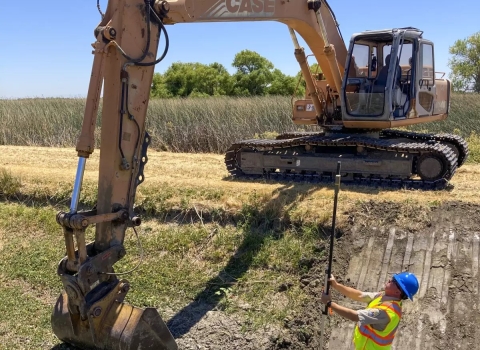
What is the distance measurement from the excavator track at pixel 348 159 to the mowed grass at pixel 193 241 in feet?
1.66

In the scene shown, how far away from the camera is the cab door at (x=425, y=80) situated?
9.00m

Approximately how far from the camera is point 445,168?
8430 mm

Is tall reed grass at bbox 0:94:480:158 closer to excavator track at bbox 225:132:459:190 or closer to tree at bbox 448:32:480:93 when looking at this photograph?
excavator track at bbox 225:132:459:190

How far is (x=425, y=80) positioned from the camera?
923 cm

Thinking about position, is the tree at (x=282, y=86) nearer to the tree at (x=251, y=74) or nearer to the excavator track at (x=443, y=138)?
the tree at (x=251, y=74)

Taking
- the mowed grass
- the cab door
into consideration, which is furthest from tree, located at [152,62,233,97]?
the mowed grass

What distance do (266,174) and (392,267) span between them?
11.9 ft

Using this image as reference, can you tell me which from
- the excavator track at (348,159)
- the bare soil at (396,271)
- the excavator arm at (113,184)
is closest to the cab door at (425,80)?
the excavator track at (348,159)

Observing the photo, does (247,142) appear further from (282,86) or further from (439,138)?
(282,86)

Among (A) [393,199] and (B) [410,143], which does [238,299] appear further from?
(B) [410,143]

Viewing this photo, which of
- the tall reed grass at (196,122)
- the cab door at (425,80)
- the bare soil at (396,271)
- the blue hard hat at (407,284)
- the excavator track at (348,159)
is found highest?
the cab door at (425,80)

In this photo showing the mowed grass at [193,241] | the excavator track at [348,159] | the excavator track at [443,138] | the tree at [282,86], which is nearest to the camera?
the mowed grass at [193,241]

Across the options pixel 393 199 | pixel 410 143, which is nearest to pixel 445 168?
pixel 410 143

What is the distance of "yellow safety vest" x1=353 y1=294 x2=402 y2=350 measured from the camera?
156 inches
